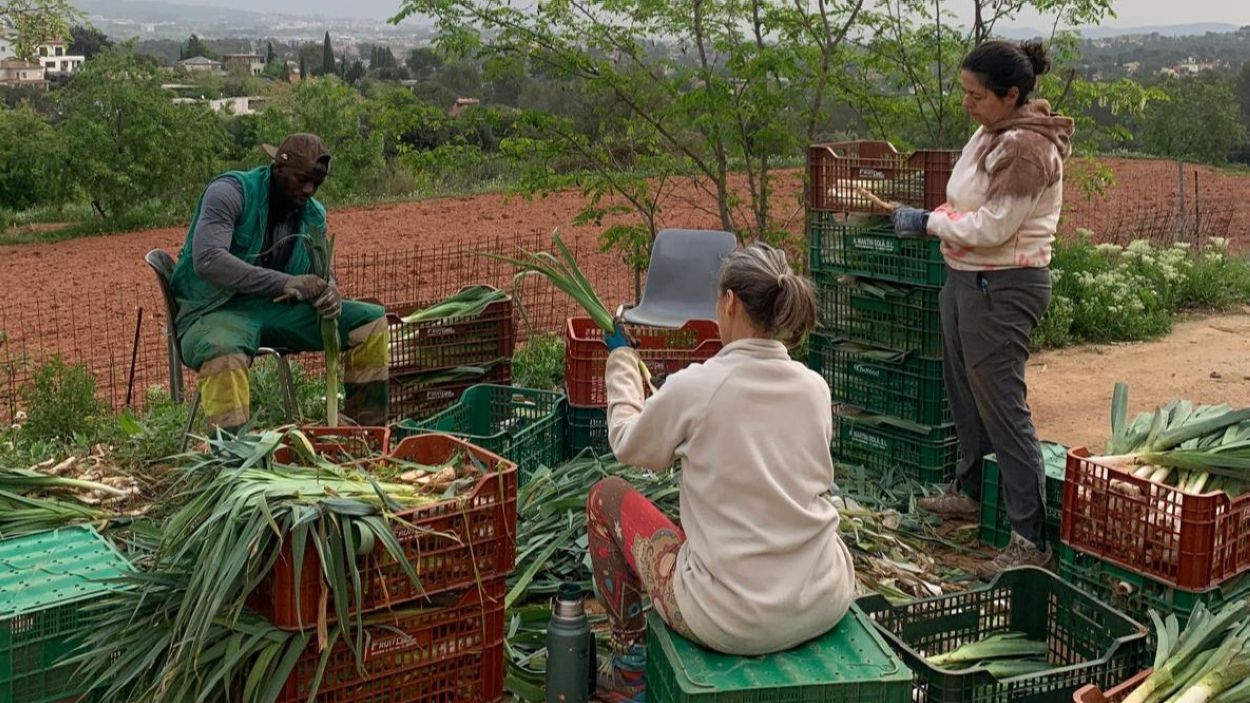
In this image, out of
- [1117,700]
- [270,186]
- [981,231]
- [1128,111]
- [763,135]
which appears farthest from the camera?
[1128,111]

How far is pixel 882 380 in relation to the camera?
17.9ft

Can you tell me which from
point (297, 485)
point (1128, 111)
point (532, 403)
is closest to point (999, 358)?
point (532, 403)

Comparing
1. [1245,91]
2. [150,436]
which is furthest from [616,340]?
[1245,91]

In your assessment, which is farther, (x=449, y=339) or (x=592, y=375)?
(x=449, y=339)

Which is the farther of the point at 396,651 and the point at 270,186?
the point at 270,186

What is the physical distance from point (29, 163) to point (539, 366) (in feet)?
63.1

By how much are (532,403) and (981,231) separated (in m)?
2.15

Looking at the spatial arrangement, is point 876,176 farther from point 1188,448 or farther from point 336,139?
point 336,139

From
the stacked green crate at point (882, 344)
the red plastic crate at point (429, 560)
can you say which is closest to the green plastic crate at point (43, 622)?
the red plastic crate at point (429, 560)

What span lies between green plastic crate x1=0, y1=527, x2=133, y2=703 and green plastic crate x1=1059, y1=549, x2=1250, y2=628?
285 centimetres

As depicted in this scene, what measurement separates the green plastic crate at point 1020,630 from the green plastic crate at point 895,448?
1587 millimetres

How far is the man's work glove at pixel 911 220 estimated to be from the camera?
14.9 feet

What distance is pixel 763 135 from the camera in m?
7.84

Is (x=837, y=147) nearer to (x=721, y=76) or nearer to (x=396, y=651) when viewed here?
(x=721, y=76)
